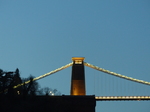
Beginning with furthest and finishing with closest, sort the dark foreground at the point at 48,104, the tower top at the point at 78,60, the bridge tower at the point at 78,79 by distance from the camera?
the tower top at the point at 78,60, the bridge tower at the point at 78,79, the dark foreground at the point at 48,104

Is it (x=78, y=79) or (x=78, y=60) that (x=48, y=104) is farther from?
(x=78, y=60)

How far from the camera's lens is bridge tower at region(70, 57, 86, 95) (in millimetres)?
56844

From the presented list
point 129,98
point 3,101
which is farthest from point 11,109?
point 129,98

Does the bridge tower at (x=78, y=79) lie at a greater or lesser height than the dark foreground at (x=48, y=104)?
greater

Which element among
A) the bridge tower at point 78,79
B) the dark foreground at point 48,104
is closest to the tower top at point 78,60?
the bridge tower at point 78,79

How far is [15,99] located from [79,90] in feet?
36.3

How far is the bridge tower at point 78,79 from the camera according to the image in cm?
5684

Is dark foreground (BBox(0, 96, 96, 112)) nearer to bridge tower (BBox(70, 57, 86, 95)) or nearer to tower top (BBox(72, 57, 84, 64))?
bridge tower (BBox(70, 57, 86, 95))

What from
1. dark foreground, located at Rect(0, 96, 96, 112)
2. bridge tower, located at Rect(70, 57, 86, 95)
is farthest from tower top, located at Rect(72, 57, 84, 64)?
dark foreground, located at Rect(0, 96, 96, 112)

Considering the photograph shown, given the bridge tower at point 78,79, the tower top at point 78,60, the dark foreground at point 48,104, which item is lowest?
the dark foreground at point 48,104

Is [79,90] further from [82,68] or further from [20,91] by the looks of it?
[20,91]

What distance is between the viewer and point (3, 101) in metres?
47.1

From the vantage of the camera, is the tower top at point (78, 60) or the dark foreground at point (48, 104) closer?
the dark foreground at point (48, 104)

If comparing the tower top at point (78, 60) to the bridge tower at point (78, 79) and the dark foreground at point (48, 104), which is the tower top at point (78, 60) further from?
the dark foreground at point (48, 104)
